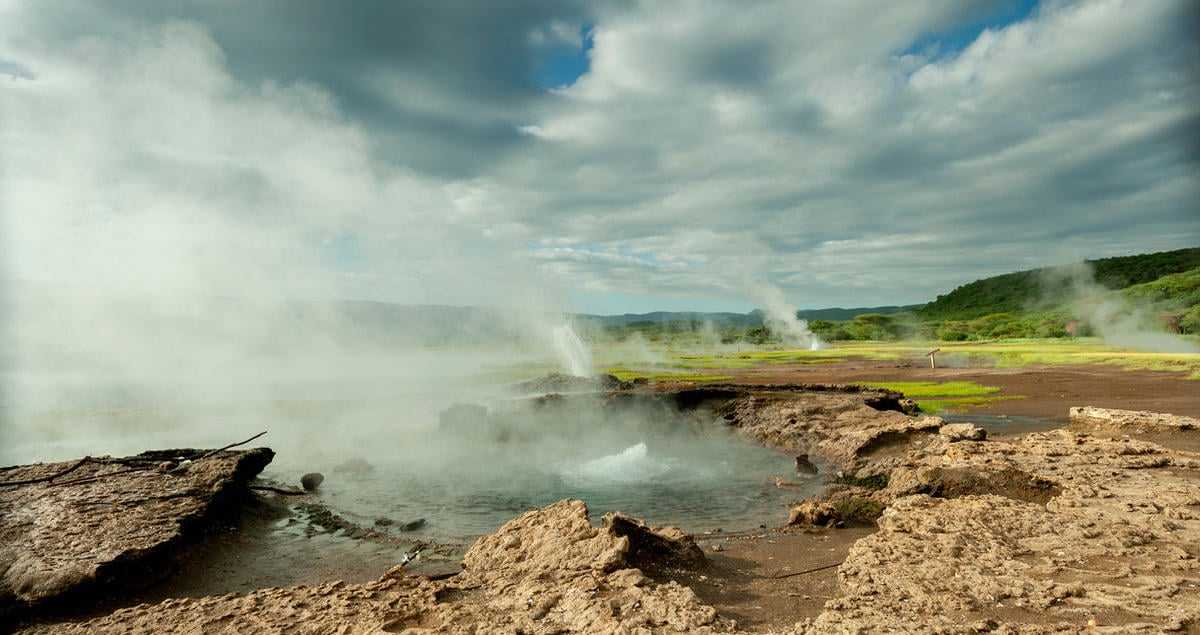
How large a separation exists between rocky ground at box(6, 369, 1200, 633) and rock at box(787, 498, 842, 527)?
43 millimetres

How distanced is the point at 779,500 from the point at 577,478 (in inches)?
216

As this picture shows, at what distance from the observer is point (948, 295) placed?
189 m

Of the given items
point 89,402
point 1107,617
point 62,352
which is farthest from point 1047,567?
point 62,352

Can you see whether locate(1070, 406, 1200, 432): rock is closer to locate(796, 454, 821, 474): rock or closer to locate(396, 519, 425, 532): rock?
locate(796, 454, 821, 474): rock

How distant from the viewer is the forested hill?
444ft

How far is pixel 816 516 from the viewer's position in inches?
387

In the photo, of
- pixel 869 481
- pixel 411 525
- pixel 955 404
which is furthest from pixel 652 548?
pixel 955 404

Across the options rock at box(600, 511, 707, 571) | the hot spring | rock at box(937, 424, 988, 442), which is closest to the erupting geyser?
the hot spring

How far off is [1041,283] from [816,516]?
198 m

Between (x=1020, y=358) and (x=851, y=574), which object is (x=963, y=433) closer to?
(x=851, y=574)

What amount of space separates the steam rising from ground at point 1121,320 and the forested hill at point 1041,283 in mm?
3325

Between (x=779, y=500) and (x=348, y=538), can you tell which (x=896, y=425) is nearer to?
(x=779, y=500)

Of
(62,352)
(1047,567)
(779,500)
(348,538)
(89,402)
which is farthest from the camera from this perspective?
(62,352)

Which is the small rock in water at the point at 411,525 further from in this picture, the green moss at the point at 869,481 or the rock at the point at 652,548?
the green moss at the point at 869,481
